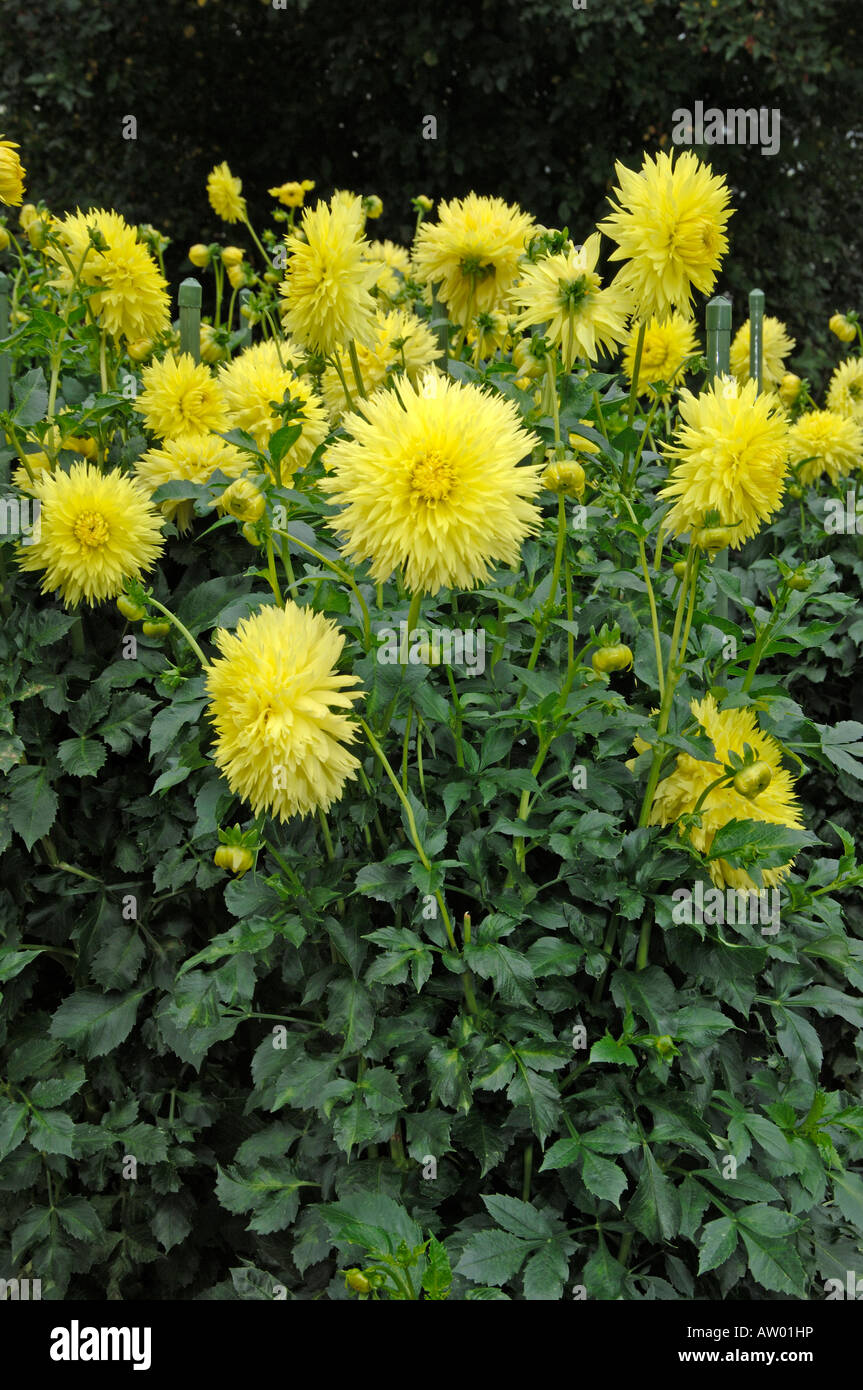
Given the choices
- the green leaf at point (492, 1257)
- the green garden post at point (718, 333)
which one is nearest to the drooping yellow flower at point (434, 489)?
the green leaf at point (492, 1257)

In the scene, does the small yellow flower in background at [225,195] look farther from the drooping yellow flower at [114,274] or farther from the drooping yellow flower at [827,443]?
the drooping yellow flower at [827,443]

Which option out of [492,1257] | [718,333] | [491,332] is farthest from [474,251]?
[492,1257]

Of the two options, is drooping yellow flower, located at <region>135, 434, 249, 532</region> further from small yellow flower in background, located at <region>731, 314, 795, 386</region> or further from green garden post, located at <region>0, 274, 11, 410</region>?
small yellow flower in background, located at <region>731, 314, 795, 386</region>

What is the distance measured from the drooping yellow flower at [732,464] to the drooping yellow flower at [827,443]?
1.11 meters

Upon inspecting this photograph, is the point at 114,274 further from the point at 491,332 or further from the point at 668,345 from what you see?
the point at 668,345

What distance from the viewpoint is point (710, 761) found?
152 centimetres

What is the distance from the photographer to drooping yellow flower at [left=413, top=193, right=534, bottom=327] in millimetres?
1914

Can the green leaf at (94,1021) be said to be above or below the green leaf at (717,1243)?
above

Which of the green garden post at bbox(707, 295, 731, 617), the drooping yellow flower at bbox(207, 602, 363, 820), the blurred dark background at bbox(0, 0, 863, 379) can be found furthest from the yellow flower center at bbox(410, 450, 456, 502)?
the blurred dark background at bbox(0, 0, 863, 379)

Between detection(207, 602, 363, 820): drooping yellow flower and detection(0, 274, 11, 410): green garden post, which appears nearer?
detection(207, 602, 363, 820): drooping yellow flower

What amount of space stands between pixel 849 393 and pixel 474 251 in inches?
52.2

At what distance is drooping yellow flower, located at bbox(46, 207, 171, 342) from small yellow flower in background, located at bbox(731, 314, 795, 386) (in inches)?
52.5

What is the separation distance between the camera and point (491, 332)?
1984mm

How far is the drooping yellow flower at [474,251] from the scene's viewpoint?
6.28 feet
